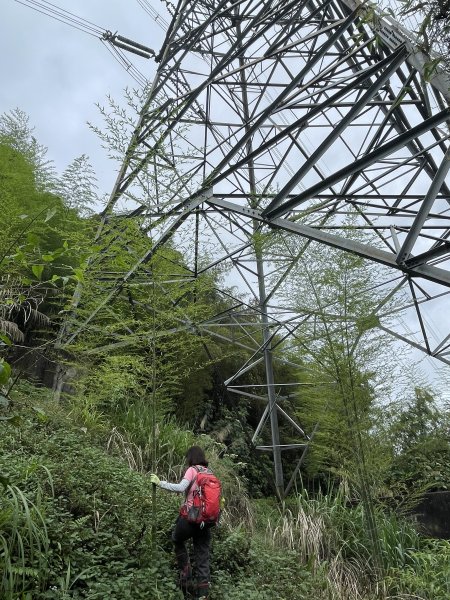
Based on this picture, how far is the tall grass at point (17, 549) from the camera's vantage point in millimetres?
2469

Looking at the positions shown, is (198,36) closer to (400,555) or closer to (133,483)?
(133,483)

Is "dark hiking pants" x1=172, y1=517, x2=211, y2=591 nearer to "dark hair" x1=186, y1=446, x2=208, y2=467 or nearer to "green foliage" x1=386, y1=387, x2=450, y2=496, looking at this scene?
"dark hair" x1=186, y1=446, x2=208, y2=467

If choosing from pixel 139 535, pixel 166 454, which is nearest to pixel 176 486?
pixel 139 535

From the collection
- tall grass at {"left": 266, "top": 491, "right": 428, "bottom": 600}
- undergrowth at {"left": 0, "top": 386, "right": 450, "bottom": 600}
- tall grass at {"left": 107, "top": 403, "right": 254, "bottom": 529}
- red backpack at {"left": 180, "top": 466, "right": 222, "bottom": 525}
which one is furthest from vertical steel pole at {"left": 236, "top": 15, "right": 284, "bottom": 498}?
red backpack at {"left": 180, "top": 466, "right": 222, "bottom": 525}

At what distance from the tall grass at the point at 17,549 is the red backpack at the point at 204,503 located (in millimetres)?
1140

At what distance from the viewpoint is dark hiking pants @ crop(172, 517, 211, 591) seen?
148 inches

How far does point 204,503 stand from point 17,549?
1353 mm

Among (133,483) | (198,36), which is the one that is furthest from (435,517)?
(198,36)

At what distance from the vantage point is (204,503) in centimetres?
381

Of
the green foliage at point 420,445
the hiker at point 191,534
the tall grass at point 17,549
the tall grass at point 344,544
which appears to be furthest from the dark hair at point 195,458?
the green foliage at point 420,445

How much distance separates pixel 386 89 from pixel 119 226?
14.9 ft

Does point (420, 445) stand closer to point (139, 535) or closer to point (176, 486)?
point (176, 486)

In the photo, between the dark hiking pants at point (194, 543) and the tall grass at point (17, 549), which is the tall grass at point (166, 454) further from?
the tall grass at point (17, 549)

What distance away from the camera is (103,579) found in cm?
313
